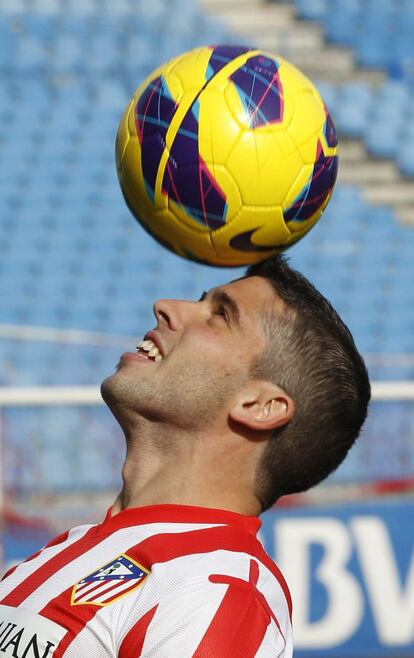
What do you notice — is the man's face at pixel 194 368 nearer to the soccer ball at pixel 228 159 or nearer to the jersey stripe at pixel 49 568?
the soccer ball at pixel 228 159

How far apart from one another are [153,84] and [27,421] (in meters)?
3.18

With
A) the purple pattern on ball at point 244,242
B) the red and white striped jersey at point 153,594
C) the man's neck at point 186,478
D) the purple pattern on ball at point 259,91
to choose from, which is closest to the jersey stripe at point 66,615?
the red and white striped jersey at point 153,594

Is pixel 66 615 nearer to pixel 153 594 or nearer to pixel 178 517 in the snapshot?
pixel 153 594

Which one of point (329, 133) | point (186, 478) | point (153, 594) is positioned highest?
point (329, 133)

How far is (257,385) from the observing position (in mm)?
2605

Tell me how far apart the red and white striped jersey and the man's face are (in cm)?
24

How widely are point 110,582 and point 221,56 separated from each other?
4.77 feet

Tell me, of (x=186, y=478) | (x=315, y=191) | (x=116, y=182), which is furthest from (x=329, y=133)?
(x=116, y=182)

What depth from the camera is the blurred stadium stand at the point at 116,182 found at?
883 centimetres

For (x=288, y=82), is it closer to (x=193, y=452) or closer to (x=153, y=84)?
(x=153, y=84)

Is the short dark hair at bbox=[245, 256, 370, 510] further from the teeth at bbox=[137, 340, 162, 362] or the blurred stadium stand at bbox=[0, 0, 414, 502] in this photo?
the blurred stadium stand at bbox=[0, 0, 414, 502]

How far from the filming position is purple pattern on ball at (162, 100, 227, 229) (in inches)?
107

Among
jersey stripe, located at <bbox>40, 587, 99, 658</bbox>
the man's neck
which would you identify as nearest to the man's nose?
the man's neck

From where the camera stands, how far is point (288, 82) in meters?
2.86
